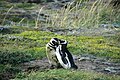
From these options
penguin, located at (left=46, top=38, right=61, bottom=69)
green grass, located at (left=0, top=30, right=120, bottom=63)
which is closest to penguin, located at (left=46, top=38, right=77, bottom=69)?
penguin, located at (left=46, top=38, right=61, bottom=69)

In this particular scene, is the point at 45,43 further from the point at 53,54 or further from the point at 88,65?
the point at 53,54

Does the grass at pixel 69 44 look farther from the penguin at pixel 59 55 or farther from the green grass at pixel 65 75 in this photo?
the penguin at pixel 59 55

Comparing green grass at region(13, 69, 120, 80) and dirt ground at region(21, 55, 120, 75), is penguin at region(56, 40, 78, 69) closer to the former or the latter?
green grass at region(13, 69, 120, 80)

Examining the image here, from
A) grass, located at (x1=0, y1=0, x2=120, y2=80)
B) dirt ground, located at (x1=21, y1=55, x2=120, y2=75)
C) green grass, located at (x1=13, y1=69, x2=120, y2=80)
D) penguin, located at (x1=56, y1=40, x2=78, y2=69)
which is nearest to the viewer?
green grass, located at (x1=13, y1=69, x2=120, y2=80)

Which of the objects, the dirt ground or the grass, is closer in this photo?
the grass

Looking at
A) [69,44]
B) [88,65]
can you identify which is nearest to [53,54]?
[88,65]

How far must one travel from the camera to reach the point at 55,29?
12.7 metres

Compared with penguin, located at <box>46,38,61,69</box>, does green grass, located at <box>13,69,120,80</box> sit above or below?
below

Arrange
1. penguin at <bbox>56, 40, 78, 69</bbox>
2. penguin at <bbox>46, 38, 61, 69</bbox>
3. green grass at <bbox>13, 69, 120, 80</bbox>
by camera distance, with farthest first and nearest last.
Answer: penguin at <bbox>46, 38, 61, 69</bbox>, penguin at <bbox>56, 40, 78, 69</bbox>, green grass at <bbox>13, 69, 120, 80</bbox>

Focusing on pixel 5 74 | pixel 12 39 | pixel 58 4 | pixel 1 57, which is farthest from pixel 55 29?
pixel 58 4

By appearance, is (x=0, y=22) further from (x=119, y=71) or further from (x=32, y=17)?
(x=119, y=71)

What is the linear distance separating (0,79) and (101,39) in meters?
4.84

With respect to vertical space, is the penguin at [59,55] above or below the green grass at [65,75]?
above

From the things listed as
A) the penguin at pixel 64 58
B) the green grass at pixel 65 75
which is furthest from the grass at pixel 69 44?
the penguin at pixel 64 58
